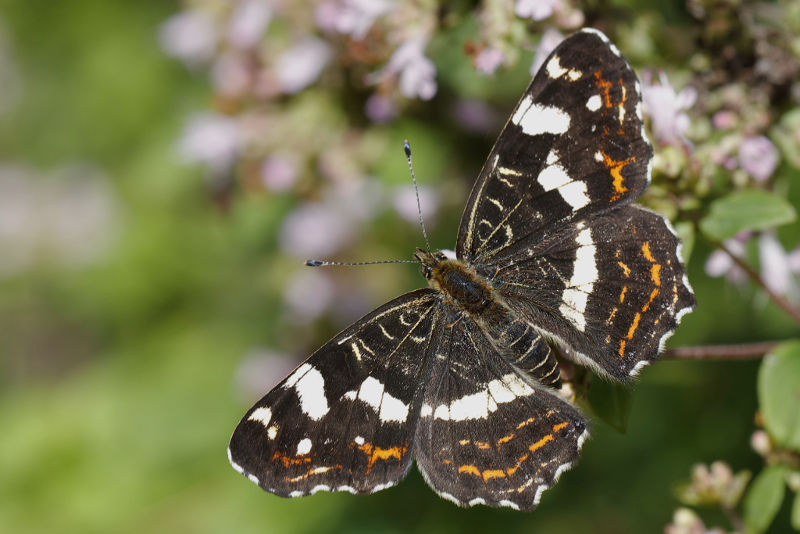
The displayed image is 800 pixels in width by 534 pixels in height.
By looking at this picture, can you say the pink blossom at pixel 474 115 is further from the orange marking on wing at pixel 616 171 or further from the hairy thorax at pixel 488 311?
the orange marking on wing at pixel 616 171

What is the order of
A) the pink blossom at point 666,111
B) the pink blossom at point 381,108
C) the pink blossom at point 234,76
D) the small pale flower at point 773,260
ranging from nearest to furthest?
1. the pink blossom at point 666,111
2. the small pale flower at point 773,260
3. the pink blossom at point 381,108
4. the pink blossom at point 234,76

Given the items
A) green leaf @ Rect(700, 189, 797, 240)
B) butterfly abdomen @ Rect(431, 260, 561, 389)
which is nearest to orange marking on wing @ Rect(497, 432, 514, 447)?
butterfly abdomen @ Rect(431, 260, 561, 389)

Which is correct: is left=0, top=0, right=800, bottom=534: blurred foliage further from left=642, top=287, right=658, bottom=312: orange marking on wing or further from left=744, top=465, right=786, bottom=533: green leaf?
left=642, top=287, right=658, bottom=312: orange marking on wing

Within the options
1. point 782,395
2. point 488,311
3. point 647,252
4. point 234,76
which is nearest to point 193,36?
point 234,76

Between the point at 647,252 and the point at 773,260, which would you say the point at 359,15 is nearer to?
the point at 647,252

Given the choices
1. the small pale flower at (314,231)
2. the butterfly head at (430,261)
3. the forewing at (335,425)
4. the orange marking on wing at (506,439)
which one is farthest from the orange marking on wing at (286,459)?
the small pale flower at (314,231)

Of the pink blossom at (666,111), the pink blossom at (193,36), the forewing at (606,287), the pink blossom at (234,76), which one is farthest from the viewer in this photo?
the pink blossom at (193,36)

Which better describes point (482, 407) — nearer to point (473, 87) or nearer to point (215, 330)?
point (473, 87)
